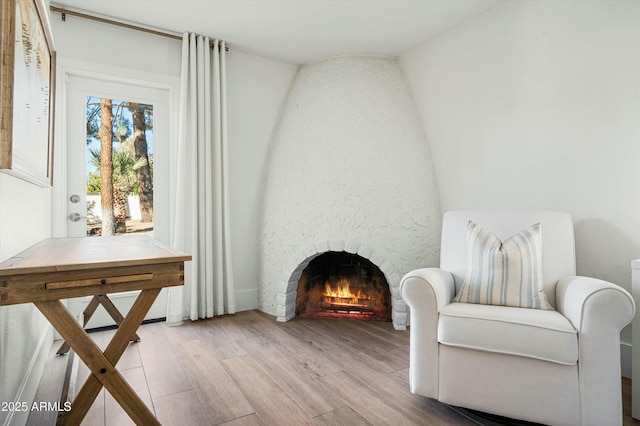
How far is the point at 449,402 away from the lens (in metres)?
1.67

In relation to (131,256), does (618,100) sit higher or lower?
higher

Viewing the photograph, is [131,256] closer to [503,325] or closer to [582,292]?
[503,325]

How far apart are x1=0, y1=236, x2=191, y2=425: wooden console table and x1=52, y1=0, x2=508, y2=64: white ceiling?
2.02 m

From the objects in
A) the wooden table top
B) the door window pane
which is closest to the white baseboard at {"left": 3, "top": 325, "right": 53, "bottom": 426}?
the wooden table top

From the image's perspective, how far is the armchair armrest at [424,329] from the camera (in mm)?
1711

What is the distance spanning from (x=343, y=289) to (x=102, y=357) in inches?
91.8

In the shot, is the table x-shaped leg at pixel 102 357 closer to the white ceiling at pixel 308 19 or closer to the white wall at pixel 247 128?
the white wall at pixel 247 128

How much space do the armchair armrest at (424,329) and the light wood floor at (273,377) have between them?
132 mm

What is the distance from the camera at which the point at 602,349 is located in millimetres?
1441

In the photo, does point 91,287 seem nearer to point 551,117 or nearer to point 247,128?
point 247,128

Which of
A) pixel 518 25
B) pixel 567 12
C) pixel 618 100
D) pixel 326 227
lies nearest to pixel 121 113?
A: pixel 326 227

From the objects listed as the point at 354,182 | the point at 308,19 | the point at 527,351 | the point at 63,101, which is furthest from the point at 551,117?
the point at 63,101

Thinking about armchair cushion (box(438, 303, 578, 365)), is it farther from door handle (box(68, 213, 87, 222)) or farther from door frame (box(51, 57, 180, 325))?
door handle (box(68, 213, 87, 222))

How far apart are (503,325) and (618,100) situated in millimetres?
1504
